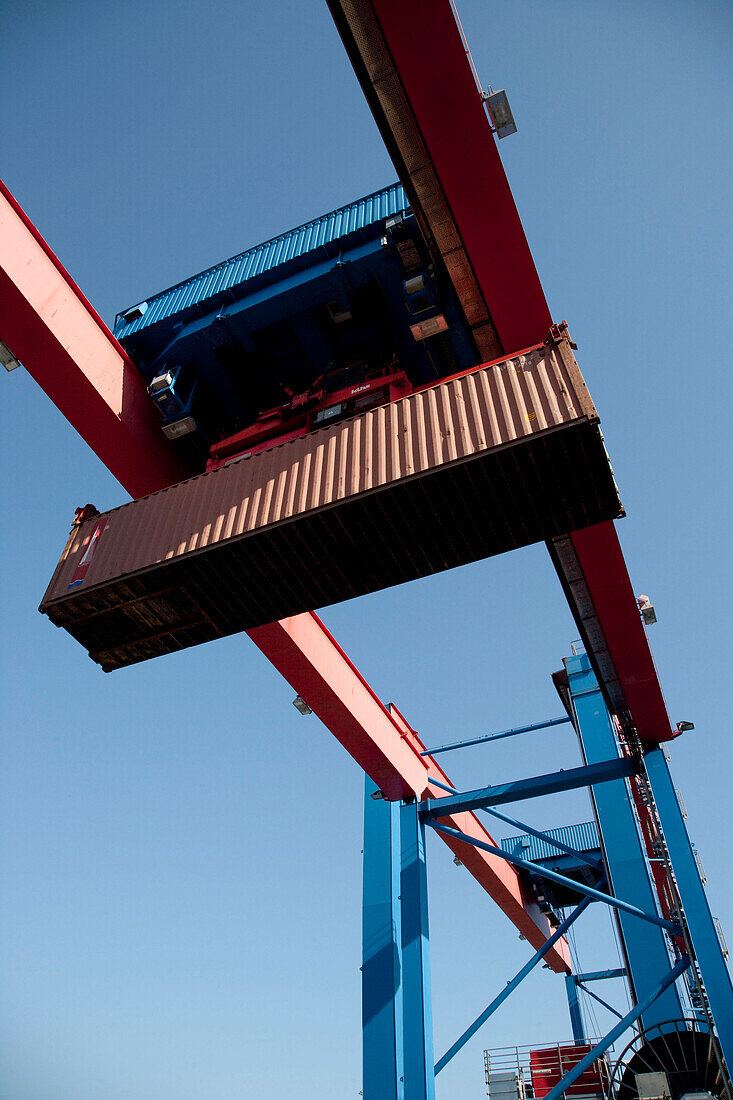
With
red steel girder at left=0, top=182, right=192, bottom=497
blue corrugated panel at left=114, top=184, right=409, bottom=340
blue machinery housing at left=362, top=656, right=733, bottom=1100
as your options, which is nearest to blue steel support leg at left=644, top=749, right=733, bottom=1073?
blue machinery housing at left=362, top=656, right=733, bottom=1100

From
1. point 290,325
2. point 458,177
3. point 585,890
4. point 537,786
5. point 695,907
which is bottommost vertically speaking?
point 695,907

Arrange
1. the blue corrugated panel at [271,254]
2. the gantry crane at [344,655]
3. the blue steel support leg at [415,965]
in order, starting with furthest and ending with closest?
1. the blue corrugated panel at [271,254]
2. the blue steel support leg at [415,965]
3. the gantry crane at [344,655]

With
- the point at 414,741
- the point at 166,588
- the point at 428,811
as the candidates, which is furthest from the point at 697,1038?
the point at 166,588

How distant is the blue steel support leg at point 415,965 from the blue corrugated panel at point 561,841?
28.8 ft

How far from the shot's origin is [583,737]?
13.4m

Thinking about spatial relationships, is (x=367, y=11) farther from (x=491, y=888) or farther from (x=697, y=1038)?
(x=491, y=888)

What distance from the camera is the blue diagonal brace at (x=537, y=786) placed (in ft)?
35.8

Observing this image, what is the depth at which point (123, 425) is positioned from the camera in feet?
28.6

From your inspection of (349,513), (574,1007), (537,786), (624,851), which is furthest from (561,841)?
(349,513)

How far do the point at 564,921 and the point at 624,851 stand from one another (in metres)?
1.59

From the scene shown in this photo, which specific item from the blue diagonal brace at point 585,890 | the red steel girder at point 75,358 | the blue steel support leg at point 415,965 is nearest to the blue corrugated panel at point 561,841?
the blue diagonal brace at point 585,890

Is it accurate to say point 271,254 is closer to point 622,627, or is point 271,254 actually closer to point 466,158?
point 466,158

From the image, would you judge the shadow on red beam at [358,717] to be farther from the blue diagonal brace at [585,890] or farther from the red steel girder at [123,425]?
the blue diagonal brace at [585,890]

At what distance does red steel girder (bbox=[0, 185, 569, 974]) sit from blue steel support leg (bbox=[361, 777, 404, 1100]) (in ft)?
2.14
